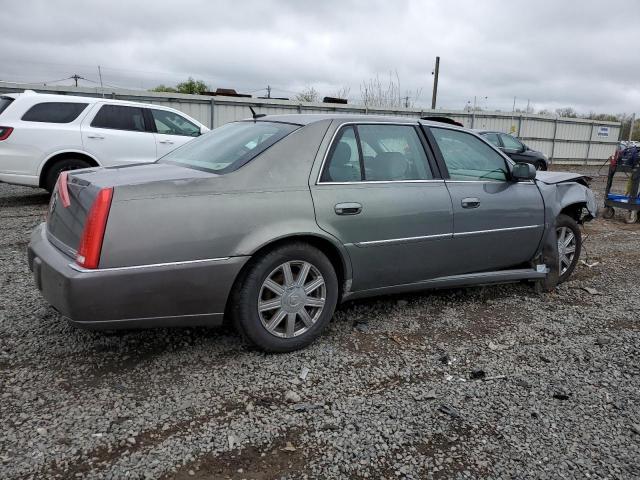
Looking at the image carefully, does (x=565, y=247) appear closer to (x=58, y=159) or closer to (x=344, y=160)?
(x=344, y=160)

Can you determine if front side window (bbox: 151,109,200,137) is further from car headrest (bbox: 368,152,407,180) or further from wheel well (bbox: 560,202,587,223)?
wheel well (bbox: 560,202,587,223)

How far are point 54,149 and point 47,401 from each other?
6.32 metres

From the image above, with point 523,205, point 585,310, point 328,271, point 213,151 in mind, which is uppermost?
point 213,151

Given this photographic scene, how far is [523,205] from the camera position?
438 centimetres

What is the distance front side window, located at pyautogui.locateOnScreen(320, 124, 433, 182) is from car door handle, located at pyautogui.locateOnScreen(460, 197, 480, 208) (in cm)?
34

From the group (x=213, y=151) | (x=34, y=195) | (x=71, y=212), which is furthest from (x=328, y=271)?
(x=34, y=195)

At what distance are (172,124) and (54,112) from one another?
1.99 meters

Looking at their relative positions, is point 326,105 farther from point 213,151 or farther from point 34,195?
point 213,151

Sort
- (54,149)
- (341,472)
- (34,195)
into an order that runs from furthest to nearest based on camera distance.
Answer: (34,195) < (54,149) < (341,472)

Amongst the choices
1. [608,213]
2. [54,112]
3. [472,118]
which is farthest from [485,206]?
[472,118]

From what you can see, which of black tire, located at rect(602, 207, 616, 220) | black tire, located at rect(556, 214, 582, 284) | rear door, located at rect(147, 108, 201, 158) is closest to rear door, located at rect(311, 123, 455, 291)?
black tire, located at rect(556, 214, 582, 284)

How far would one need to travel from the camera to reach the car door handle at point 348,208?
3.34 metres

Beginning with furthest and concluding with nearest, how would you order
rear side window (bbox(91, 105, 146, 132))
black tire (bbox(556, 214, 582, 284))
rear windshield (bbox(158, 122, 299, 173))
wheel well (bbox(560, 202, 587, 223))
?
rear side window (bbox(91, 105, 146, 132))
wheel well (bbox(560, 202, 587, 223))
black tire (bbox(556, 214, 582, 284))
rear windshield (bbox(158, 122, 299, 173))

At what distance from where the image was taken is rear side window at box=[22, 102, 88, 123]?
793 centimetres
